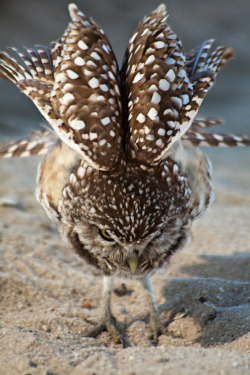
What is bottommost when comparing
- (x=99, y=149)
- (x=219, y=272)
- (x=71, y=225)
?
(x=219, y=272)

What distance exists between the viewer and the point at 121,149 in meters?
3.47

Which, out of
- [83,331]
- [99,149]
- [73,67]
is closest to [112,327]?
[83,331]

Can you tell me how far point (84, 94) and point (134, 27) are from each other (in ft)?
31.8

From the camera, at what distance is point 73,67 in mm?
3652

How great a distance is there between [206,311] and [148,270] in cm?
70

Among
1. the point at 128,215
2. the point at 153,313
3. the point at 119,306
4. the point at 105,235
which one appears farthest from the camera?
the point at 119,306

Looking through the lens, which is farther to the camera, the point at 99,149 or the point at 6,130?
the point at 6,130

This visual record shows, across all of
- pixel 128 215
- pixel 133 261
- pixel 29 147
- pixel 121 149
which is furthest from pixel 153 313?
pixel 29 147

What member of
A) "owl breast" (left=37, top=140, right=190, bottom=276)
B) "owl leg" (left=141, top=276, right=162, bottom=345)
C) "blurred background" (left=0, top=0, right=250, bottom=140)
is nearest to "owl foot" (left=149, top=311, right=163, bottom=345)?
"owl leg" (left=141, top=276, right=162, bottom=345)

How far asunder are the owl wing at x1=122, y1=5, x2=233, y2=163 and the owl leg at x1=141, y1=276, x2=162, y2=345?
4.69 ft

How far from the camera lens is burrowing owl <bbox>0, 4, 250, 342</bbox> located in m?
Answer: 3.43

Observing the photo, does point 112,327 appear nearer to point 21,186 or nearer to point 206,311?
point 206,311

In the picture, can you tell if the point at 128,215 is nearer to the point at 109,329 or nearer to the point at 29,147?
the point at 109,329

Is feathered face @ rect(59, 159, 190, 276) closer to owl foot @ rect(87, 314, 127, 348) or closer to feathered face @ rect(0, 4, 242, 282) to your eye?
feathered face @ rect(0, 4, 242, 282)
